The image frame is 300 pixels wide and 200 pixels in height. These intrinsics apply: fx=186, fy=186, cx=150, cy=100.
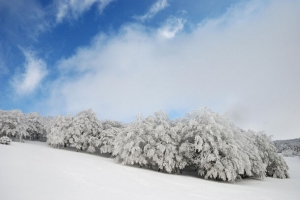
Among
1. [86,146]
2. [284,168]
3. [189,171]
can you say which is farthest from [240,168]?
[86,146]

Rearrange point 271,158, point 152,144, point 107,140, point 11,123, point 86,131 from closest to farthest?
1. point 152,144
2. point 271,158
3. point 107,140
4. point 86,131
5. point 11,123

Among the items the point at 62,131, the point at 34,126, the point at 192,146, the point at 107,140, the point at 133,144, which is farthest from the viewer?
the point at 34,126

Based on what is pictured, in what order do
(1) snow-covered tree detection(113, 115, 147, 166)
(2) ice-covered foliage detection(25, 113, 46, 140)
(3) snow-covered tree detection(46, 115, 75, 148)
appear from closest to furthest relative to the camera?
(1) snow-covered tree detection(113, 115, 147, 166) → (3) snow-covered tree detection(46, 115, 75, 148) → (2) ice-covered foliage detection(25, 113, 46, 140)

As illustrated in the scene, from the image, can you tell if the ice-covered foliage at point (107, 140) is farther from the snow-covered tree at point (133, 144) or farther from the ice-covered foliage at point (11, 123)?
the ice-covered foliage at point (11, 123)

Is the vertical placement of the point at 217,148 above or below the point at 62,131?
below

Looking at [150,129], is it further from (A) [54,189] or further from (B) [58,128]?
(B) [58,128]

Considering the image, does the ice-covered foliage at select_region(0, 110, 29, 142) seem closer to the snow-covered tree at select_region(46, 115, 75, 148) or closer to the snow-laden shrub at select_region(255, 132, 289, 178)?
the snow-covered tree at select_region(46, 115, 75, 148)

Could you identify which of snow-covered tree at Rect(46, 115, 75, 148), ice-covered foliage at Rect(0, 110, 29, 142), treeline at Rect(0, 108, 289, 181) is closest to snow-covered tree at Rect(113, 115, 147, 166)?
treeline at Rect(0, 108, 289, 181)

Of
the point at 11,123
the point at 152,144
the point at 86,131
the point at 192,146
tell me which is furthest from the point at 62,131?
the point at 192,146

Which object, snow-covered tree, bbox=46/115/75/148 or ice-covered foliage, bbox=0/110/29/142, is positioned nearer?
snow-covered tree, bbox=46/115/75/148

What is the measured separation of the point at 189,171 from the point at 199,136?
1011 cm

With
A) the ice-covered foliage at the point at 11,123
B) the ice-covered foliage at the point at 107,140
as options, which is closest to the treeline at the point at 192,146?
the ice-covered foliage at the point at 107,140

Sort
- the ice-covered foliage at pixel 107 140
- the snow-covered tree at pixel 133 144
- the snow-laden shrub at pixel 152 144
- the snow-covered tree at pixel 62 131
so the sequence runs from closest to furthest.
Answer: the snow-laden shrub at pixel 152 144
the snow-covered tree at pixel 133 144
the ice-covered foliage at pixel 107 140
the snow-covered tree at pixel 62 131

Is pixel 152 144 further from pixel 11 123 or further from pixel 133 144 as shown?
pixel 11 123
